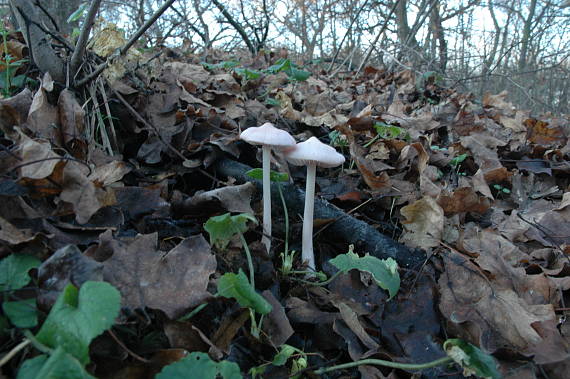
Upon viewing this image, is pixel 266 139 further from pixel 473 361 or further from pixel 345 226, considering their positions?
pixel 473 361

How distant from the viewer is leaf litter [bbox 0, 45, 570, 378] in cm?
105

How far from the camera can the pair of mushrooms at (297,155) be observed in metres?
1.42

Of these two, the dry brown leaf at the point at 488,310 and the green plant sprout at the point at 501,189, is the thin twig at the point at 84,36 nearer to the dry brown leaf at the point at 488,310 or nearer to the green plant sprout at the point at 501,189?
the dry brown leaf at the point at 488,310

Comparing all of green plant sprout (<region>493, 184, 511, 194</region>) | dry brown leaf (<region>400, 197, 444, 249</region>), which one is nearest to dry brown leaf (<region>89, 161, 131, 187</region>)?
dry brown leaf (<region>400, 197, 444, 249</region>)

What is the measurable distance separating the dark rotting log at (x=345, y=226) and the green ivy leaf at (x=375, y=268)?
29 cm

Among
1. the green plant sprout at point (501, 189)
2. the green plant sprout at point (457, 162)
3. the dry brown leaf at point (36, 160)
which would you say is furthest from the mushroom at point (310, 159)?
the green plant sprout at point (501, 189)

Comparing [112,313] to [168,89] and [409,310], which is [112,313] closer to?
[409,310]

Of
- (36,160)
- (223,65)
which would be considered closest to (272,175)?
(36,160)

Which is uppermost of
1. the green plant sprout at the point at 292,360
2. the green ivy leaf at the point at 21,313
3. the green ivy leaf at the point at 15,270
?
the green ivy leaf at the point at 15,270

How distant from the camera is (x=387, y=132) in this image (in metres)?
2.47

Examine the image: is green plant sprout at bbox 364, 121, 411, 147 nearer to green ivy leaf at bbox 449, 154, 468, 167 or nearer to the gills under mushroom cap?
green ivy leaf at bbox 449, 154, 468, 167

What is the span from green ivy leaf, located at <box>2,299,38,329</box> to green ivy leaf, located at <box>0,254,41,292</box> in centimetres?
6

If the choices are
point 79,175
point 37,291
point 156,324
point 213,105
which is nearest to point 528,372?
point 156,324

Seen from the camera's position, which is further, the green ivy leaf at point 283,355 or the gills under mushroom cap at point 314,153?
the gills under mushroom cap at point 314,153
